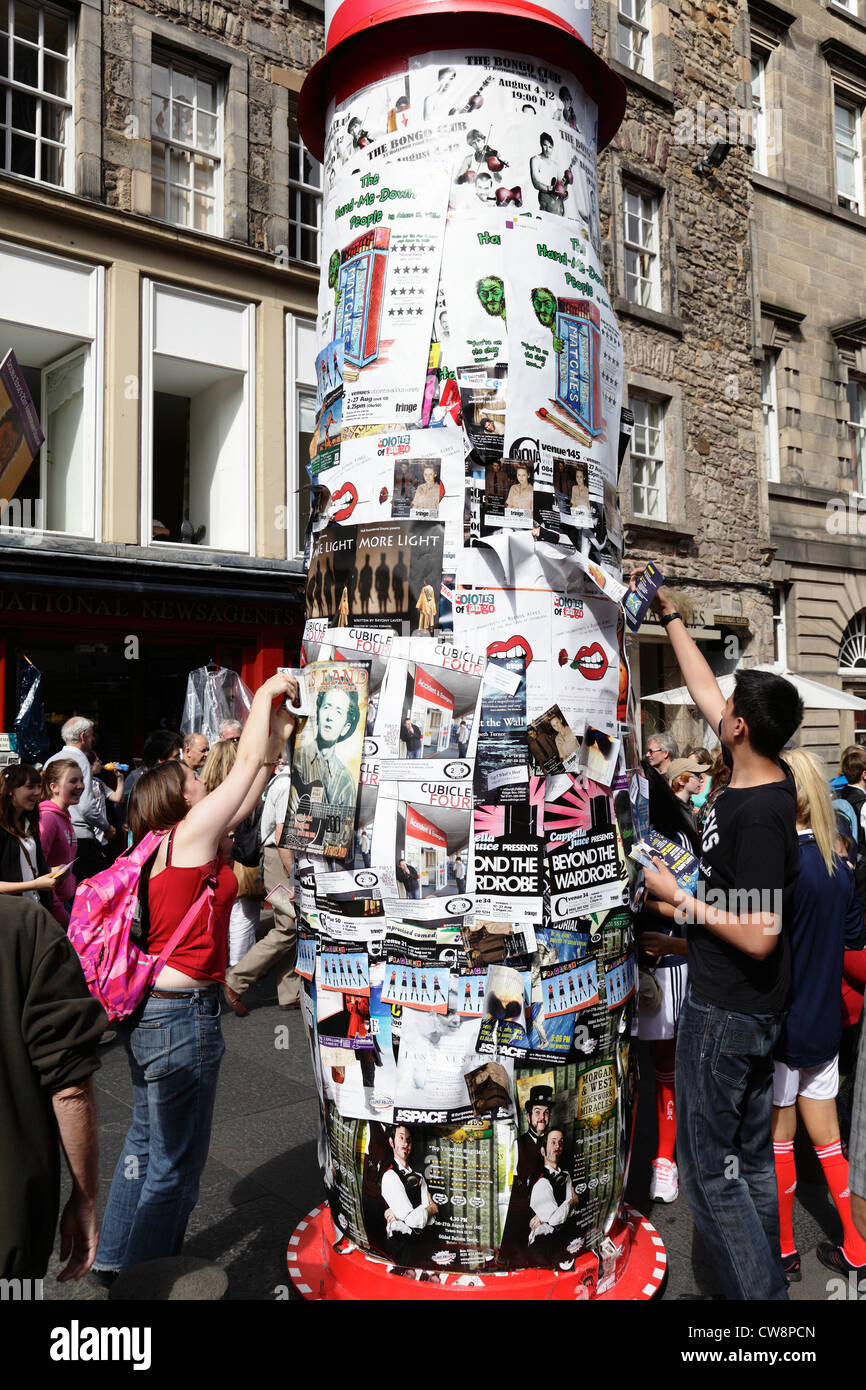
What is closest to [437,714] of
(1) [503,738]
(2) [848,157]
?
(1) [503,738]

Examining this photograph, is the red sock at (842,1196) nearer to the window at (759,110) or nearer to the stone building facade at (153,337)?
the stone building facade at (153,337)

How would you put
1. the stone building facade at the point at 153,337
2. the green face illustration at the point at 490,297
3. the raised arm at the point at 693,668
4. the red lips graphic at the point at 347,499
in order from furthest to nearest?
the stone building facade at the point at 153,337 < the raised arm at the point at 693,668 < the red lips graphic at the point at 347,499 < the green face illustration at the point at 490,297

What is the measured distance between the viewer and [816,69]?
19391 mm

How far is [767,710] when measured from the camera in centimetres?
310

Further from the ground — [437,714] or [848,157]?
[848,157]

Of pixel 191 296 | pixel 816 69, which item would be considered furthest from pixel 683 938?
pixel 816 69

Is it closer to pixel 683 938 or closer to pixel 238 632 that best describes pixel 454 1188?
pixel 683 938

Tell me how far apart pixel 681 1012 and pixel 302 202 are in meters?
12.6

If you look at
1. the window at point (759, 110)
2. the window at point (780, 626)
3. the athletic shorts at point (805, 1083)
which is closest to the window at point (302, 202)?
the window at point (759, 110)

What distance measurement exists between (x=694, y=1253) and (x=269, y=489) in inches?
410

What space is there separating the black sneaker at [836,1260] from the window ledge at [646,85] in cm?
1726

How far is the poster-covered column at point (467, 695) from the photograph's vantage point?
2.79 m

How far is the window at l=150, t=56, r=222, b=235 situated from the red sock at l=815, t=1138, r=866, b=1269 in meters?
11.9

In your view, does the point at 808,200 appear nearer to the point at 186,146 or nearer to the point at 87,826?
the point at 186,146
